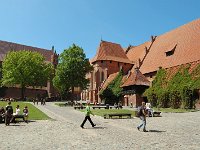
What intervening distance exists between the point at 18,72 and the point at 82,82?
2251 centimetres

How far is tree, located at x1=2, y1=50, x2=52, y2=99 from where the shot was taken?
78.7 metres

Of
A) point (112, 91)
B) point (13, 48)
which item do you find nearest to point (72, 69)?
point (112, 91)

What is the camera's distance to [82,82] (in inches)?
2539

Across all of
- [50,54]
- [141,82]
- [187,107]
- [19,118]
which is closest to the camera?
[19,118]

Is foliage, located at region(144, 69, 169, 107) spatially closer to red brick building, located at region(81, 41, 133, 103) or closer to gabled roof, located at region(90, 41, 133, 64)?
red brick building, located at region(81, 41, 133, 103)

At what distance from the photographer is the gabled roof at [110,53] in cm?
7850

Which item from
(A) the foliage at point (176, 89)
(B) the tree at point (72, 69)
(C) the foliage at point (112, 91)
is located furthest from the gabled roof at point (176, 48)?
(B) the tree at point (72, 69)

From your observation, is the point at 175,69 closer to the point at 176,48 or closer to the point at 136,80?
the point at 136,80

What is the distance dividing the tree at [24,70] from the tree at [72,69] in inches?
695

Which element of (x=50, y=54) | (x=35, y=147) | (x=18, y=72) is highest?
(x=50, y=54)

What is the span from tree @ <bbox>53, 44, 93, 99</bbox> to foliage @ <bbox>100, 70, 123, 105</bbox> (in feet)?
16.0

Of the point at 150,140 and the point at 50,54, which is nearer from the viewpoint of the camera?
the point at 150,140

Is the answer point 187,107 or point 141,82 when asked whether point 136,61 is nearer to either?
point 141,82

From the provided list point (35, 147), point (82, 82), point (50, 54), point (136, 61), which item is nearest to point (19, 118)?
point (35, 147)
